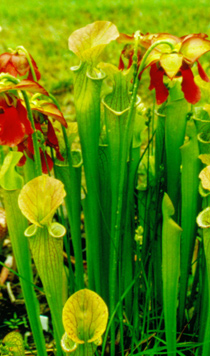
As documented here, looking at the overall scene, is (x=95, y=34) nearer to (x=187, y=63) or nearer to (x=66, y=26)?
(x=187, y=63)

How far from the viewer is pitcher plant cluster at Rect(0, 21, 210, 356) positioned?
659 mm

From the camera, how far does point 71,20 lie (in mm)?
3191

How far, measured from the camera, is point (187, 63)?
0.69m

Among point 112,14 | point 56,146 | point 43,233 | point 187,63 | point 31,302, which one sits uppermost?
point 112,14

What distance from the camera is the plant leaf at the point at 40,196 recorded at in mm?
656

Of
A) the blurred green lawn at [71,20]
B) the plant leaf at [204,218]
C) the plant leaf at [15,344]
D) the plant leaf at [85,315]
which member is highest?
the blurred green lawn at [71,20]

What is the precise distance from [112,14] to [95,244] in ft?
9.27

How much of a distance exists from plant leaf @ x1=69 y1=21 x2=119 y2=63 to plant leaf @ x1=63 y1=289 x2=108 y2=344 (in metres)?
0.40

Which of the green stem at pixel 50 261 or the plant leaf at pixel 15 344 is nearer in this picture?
the green stem at pixel 50 261

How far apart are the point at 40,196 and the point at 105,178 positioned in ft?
0.71

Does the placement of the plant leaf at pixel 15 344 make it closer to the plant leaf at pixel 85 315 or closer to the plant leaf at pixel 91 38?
the plant leaf at pixel 85 315

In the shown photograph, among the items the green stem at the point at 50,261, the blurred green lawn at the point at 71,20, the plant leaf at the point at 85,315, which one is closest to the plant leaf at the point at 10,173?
the green stem at the point at 50,261

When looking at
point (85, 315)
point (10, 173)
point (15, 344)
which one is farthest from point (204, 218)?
point (15, 344)

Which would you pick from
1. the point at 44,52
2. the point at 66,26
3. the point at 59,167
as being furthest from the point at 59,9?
the point at 59,167
